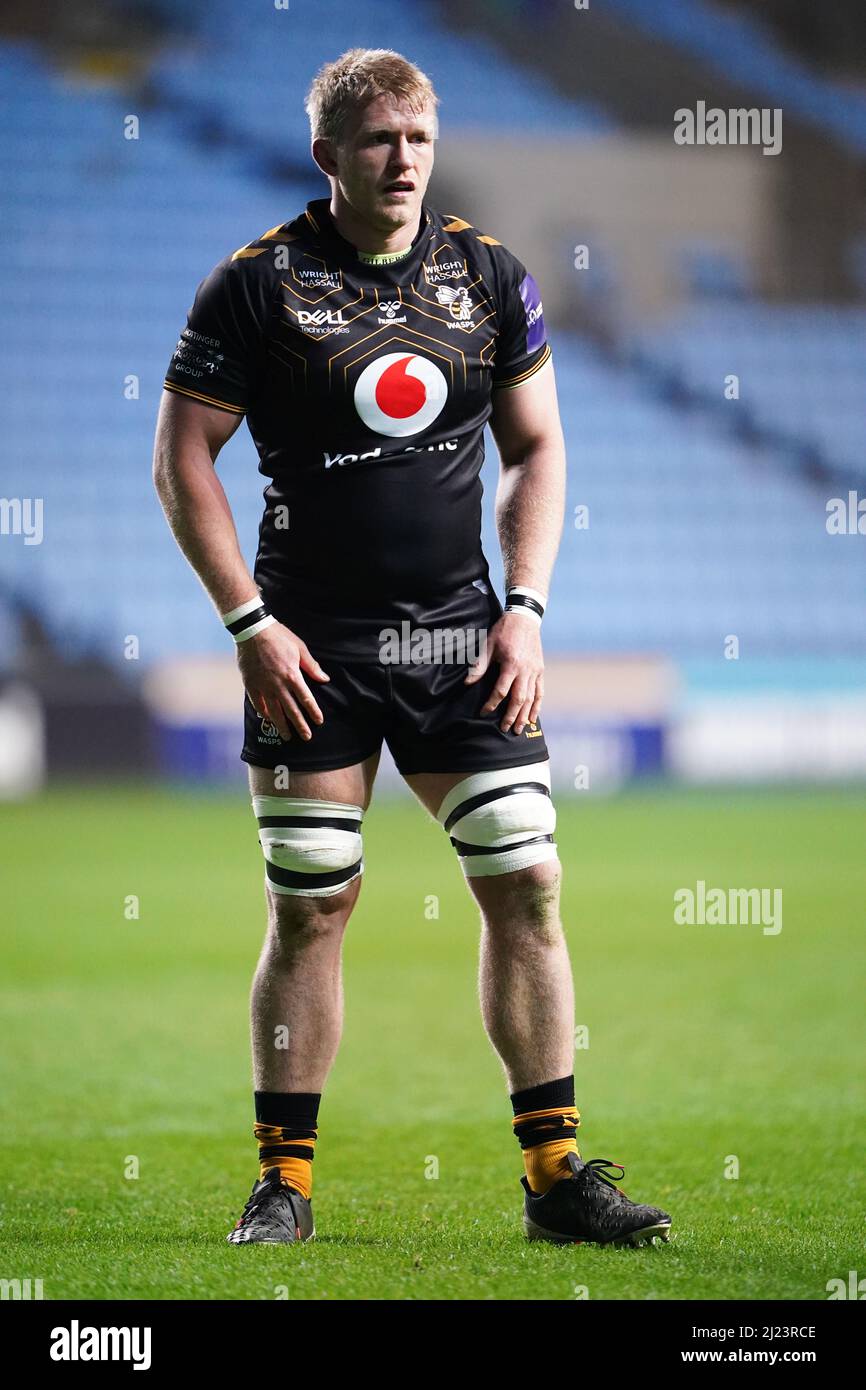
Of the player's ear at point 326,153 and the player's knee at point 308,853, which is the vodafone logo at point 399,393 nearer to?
the player's ear at point 326,153

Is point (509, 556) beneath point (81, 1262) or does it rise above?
above

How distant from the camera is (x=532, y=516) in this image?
2.74 metres

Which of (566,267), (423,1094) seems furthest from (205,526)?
(566,267)

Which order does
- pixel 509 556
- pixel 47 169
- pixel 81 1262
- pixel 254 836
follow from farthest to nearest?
pixel 47 169 < pixel 254 836 < pixel 509 556 < pixel 81 1262

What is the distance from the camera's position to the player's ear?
2590mm

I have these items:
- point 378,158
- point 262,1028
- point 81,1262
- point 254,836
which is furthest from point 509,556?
point 254,836

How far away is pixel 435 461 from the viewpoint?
8.62 ft

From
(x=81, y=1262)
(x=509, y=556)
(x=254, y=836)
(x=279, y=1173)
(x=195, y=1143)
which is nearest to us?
(x=81, y=1262)

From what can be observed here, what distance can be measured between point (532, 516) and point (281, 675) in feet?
1.81

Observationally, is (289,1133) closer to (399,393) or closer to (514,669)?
(514,669)

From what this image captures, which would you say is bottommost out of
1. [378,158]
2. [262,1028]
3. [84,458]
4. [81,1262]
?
[81,1262]

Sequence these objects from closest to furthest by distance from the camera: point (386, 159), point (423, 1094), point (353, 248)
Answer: point (386, 159), point (353, 248), point (423, 1094)

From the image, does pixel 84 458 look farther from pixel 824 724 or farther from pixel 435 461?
pixel 435 461

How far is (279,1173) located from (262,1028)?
0.78 ft
